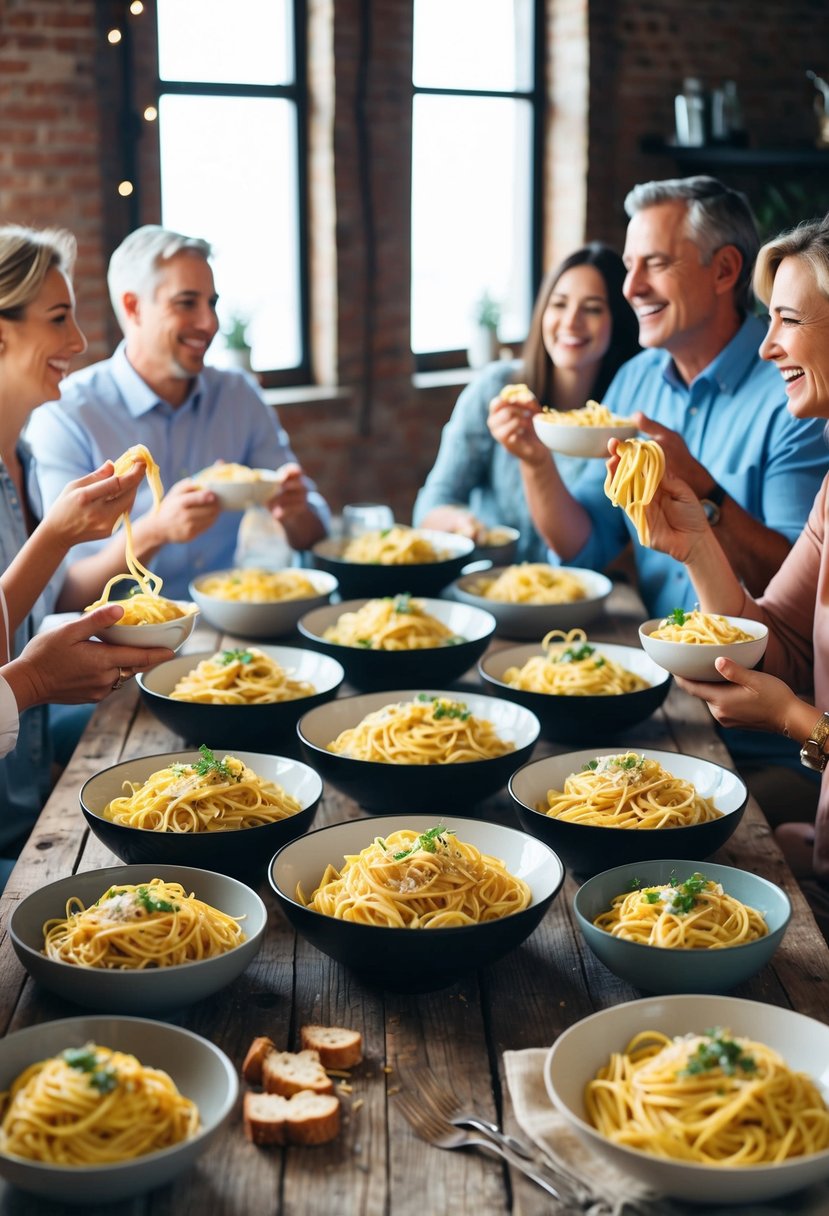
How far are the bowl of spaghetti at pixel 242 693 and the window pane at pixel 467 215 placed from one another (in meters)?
4.68

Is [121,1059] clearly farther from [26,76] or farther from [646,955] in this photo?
[26,76]

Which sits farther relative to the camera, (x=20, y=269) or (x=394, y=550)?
(x=394, y=550)

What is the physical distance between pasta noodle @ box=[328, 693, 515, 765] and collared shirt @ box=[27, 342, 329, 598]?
1.63 metres

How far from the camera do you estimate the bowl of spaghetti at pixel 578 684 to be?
243 centimetres

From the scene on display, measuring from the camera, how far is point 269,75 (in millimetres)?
6281

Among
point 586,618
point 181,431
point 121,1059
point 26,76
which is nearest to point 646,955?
point 121,1059

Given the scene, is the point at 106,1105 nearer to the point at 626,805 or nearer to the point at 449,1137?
the point at 449,1137

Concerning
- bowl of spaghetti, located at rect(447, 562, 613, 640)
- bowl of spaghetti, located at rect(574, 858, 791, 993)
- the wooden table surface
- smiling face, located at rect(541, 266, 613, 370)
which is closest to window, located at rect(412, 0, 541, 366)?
smiling face, located at rect(541, 266, 613, 370)

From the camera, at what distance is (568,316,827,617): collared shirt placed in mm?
3215

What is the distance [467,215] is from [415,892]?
6.16 meters

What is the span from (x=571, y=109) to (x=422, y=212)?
106 centimetres

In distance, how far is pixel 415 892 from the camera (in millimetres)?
1685

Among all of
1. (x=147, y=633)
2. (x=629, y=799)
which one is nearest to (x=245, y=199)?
(x=147, y=633)

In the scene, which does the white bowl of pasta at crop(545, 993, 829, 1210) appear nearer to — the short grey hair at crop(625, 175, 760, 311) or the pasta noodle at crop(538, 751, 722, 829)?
the pasta noodle at crop(538, 751, 722, 829)
